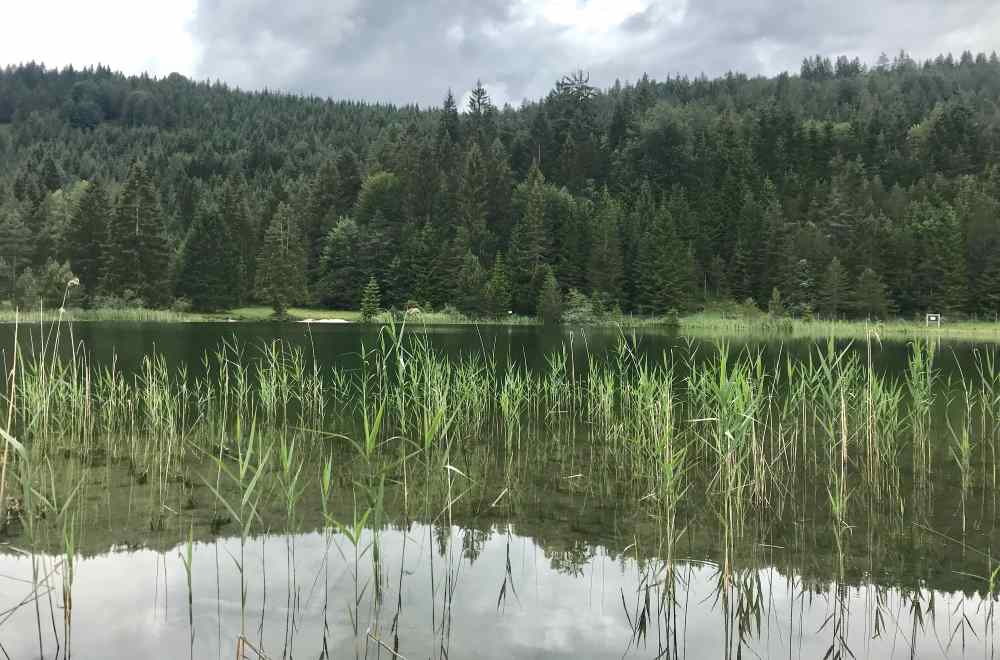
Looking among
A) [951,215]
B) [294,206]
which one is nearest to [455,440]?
[951,215]

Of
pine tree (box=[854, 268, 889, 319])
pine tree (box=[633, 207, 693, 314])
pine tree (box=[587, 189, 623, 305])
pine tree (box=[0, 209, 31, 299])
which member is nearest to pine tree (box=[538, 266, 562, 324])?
pine tree (box=[587, 189, 623, 305])

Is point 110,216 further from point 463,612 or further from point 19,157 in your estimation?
point 19,157

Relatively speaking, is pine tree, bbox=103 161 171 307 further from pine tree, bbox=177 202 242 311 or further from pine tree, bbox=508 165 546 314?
pine tree, bbox=508 165 546 314

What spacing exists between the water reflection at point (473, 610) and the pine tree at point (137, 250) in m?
74.0

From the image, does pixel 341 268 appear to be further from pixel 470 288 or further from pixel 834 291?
pixel 834 291

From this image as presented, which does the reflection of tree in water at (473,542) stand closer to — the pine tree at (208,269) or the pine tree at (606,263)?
the pine tree at (208,269)

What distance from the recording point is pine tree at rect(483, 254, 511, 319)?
76250 mm

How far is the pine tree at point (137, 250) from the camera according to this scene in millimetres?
72562

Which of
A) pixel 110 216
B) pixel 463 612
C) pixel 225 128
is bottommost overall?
pixel 463 612

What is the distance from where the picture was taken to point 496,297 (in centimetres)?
7656

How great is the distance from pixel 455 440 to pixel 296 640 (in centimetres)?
708

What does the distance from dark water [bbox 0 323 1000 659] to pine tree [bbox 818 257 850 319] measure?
2926 inches

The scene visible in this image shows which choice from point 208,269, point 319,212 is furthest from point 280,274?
point 319,212

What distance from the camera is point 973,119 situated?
4951 inches
